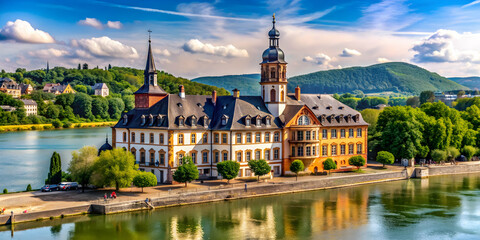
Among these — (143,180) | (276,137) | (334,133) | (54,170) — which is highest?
(334,133)

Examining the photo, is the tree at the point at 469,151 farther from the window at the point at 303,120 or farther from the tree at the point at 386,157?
the window at the point at 303,120

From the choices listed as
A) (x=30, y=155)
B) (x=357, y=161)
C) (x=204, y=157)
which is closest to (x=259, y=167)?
(x=204, y=157)

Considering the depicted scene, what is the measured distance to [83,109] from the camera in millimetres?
173375

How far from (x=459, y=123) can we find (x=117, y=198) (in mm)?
58912

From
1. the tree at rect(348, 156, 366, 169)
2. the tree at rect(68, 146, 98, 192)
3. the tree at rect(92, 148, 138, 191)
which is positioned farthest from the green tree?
the tree at rect(68, 146, 98, 192)

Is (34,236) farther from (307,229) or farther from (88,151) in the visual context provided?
(307,229)

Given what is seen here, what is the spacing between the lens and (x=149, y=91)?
64.1 m

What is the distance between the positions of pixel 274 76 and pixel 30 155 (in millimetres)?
46246

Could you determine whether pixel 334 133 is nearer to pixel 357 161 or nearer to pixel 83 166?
pixel 357 161

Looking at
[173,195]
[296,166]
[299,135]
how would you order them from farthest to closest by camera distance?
[299,135] → [296,166] → [173,195]

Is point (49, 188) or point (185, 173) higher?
point (185, 173)

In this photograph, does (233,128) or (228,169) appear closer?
(228,169)

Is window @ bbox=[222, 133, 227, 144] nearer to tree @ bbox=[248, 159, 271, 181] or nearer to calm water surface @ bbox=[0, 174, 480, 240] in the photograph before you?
tree @ bbox=[248, 159, 271, 181]

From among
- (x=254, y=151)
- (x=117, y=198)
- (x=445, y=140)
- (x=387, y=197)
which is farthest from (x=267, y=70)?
(x=445, y=140)
